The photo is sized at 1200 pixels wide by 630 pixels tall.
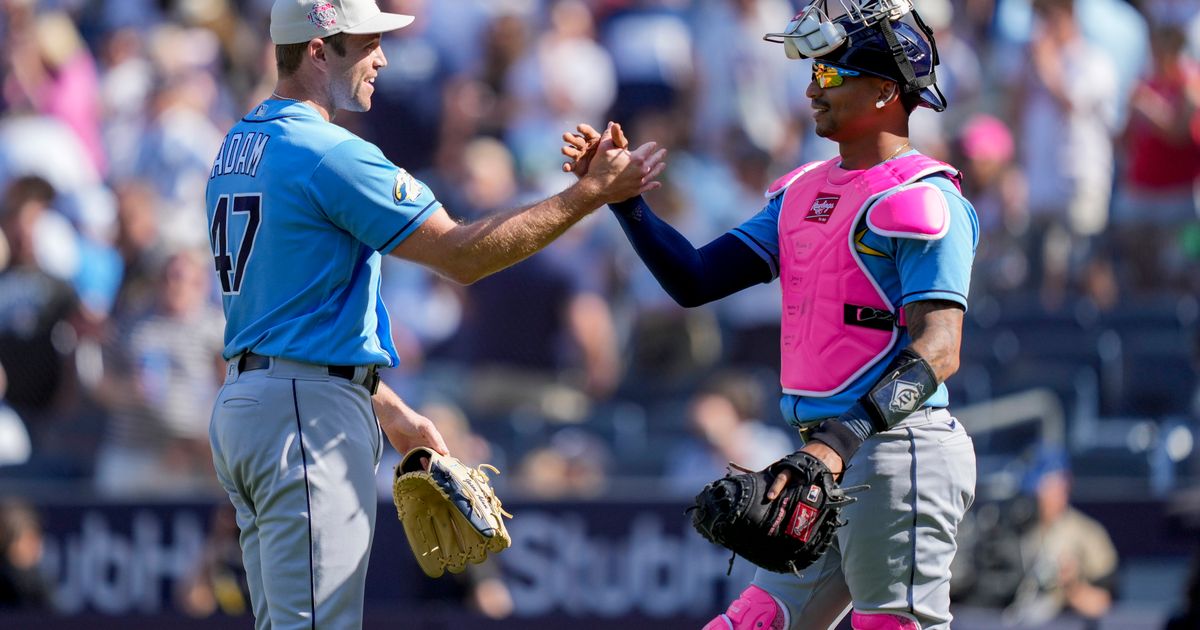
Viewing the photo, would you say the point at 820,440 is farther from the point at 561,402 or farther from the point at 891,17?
the point at 561,402

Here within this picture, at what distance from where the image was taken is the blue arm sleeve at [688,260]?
17.3 ft

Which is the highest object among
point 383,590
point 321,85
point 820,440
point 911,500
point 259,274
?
point 321,85

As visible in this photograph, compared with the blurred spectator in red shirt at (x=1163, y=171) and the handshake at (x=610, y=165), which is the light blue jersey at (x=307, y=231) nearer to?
the handshake at (x=610, y=165)

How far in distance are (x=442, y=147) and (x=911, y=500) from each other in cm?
771

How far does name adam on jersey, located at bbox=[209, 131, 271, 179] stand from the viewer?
486cm

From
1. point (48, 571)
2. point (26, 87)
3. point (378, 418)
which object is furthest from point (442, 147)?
point (378, 418)

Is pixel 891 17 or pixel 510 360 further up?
pixel 891 17

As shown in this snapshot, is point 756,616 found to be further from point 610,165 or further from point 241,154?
point 241,154

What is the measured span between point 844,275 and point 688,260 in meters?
0.59

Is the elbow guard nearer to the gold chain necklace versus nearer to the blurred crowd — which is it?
the gold chain necklace

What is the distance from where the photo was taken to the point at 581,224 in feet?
35.4

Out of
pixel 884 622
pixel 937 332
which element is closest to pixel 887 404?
pixel 937 332

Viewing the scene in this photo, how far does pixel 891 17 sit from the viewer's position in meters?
4.98

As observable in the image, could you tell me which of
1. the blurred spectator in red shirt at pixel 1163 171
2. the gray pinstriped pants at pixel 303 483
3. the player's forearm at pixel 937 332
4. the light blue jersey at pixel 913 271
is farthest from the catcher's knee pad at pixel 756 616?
the blurred spectator in red shirt at pixel 1163 171
